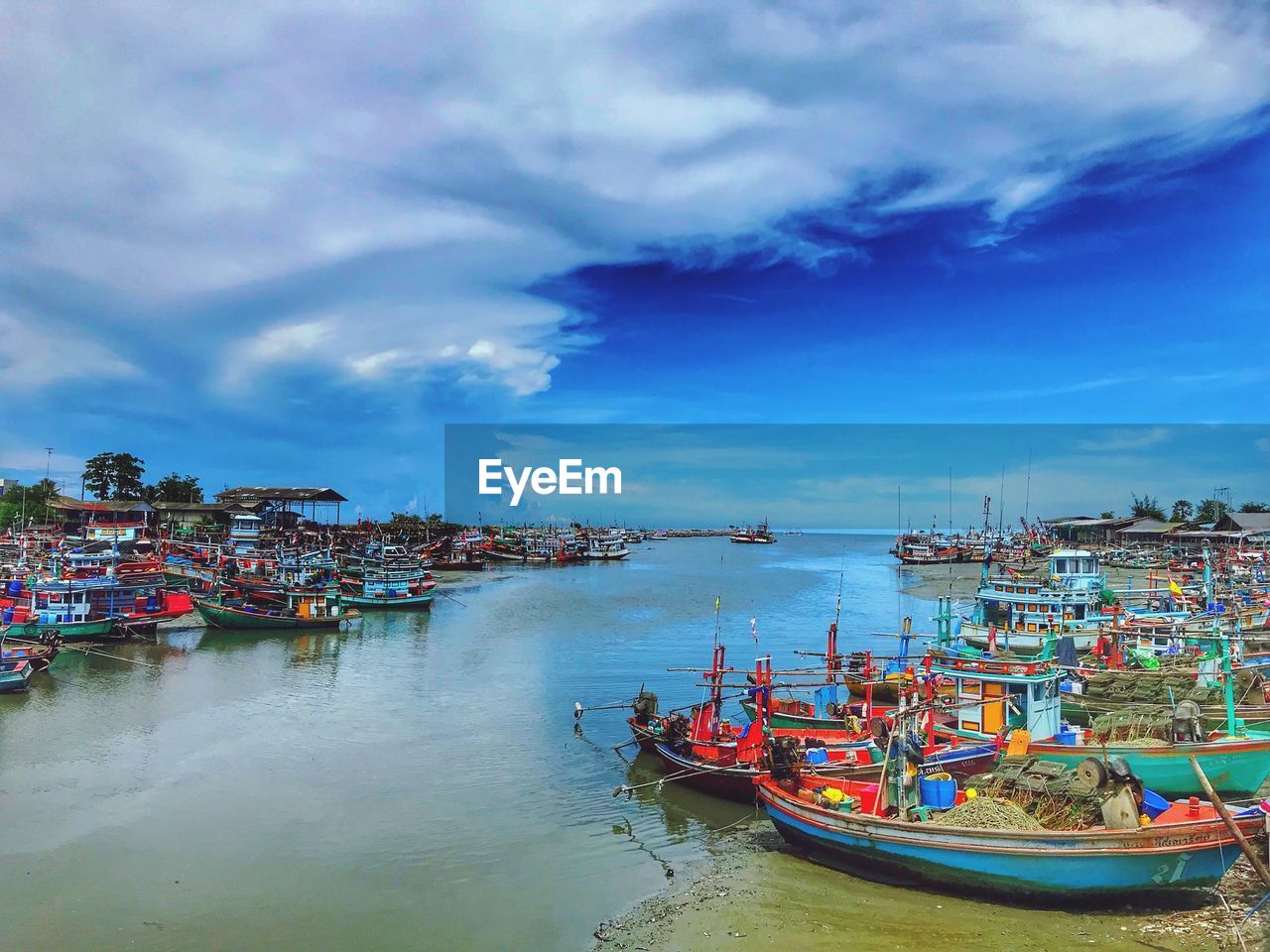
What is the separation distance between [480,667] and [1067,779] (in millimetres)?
25398

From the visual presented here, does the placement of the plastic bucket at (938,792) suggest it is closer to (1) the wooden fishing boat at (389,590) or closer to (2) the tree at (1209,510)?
(1) the wooden fishing boat at (389,590)

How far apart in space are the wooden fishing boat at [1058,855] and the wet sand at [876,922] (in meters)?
0.33

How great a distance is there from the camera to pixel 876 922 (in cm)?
1191

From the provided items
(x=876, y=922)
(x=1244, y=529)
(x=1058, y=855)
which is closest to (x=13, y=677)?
(x=876, y=922)

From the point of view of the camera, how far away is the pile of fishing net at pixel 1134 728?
1622 centimetres

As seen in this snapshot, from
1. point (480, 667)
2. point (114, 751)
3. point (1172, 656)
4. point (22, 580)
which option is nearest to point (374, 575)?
point (22, 580)

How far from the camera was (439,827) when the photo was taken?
54.5 ft

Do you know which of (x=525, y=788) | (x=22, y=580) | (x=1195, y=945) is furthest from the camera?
(x=22, y=580)

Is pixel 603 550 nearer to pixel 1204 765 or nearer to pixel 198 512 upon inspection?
pixel 198 512

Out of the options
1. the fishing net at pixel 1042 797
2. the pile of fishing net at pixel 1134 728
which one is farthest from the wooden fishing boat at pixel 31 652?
the pile of fishing net at pixel 1134 728

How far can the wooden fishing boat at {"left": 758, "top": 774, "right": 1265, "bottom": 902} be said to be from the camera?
11445 millimetres

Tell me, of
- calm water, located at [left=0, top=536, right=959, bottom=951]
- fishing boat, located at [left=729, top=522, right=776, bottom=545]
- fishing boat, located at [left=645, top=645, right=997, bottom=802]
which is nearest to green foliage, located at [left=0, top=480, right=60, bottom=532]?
calm water, located at [left=0, top=536, right=959, bottom=951]

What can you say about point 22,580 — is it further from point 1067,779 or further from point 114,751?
point 1067,779

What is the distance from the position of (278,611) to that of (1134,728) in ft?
127
